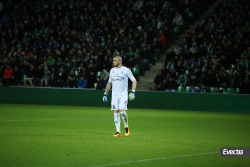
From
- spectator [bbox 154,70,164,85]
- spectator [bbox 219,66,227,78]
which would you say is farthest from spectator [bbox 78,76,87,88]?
spectator [bbox 219,66,227,78]

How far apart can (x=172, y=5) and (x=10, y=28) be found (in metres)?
12.9

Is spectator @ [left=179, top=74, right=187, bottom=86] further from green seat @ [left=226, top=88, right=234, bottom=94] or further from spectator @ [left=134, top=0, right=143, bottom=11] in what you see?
spectator @ [left=134, top=0, right=143, bottom=11]

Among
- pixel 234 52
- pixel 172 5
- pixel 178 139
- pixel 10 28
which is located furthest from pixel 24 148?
pixel 10 28

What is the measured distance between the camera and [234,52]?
2336 centimetres

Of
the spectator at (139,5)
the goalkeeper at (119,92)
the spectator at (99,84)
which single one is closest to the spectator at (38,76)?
the spectator at (99,84)

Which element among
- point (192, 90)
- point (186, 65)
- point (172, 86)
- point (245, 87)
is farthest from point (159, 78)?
point (245, 87)

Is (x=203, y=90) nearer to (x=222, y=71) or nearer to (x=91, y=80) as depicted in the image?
(x=222, y=71)

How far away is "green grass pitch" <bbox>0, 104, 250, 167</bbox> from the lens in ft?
24.8

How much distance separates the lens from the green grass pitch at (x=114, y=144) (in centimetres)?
757

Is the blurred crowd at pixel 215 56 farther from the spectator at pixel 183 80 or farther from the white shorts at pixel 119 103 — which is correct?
the white shorts at pixel 119 103

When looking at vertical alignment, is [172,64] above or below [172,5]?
below

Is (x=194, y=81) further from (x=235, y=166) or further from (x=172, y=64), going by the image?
(x=235, y=166)

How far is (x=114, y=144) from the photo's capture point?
31.8ft

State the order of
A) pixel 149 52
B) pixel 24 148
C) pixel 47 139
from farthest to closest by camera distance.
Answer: pixel 149 52 < pixel 47 139 < pixel 24 148
